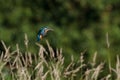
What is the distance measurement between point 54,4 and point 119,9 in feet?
3.39

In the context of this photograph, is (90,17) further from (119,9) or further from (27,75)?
(27,75)

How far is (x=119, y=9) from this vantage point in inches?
441

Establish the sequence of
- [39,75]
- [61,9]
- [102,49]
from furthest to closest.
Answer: [61,9], [102,49], [39,75]

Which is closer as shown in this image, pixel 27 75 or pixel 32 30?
pixel 27 75

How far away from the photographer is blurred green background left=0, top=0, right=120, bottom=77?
34.2 feet

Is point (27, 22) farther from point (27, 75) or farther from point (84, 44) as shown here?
point (27, 75)

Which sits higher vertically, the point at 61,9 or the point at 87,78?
the point at 61,9

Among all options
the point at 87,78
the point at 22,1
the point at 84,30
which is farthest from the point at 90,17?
the point at 87,78

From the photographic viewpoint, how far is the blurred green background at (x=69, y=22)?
10.4 meters

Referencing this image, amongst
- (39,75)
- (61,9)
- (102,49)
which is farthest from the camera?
(61,9)

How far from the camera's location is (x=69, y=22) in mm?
11156

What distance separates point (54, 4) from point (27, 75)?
275 inches

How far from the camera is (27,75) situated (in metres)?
4.31

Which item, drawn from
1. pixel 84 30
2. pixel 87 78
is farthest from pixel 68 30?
pixel 87 78
